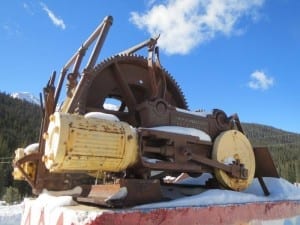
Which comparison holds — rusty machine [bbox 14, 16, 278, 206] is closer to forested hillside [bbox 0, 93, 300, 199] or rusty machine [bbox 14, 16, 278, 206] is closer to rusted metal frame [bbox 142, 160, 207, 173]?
rusted metal frame [bbox 142, 160, 207, 173]

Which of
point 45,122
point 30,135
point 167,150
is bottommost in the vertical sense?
point 167,150

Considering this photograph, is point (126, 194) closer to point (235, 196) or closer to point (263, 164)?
point (235, 196)

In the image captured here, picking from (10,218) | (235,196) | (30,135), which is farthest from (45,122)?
(30,135)

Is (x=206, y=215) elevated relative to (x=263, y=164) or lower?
lower

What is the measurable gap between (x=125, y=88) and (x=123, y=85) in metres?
0.04

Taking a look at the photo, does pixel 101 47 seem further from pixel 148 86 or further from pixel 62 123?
pixel 62 123

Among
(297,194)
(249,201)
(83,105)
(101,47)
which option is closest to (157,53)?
(101,47)

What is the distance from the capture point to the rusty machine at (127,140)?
8.50 feet

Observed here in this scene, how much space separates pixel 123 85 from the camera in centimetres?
396

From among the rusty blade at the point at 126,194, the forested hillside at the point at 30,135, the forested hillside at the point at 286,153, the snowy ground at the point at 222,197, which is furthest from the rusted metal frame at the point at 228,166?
the forested hillside at the point at 286,153

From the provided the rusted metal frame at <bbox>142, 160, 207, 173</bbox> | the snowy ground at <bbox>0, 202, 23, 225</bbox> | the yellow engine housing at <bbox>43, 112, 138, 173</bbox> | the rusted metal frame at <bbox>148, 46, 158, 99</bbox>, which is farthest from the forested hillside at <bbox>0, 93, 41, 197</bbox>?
the yellow engine housing at <bbox>43, 112, 138, 173</bbox>

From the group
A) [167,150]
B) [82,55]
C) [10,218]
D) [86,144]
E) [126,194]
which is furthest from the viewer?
[10,218]

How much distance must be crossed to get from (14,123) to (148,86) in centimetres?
6106

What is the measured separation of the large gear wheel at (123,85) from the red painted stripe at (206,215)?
45.2 inches
